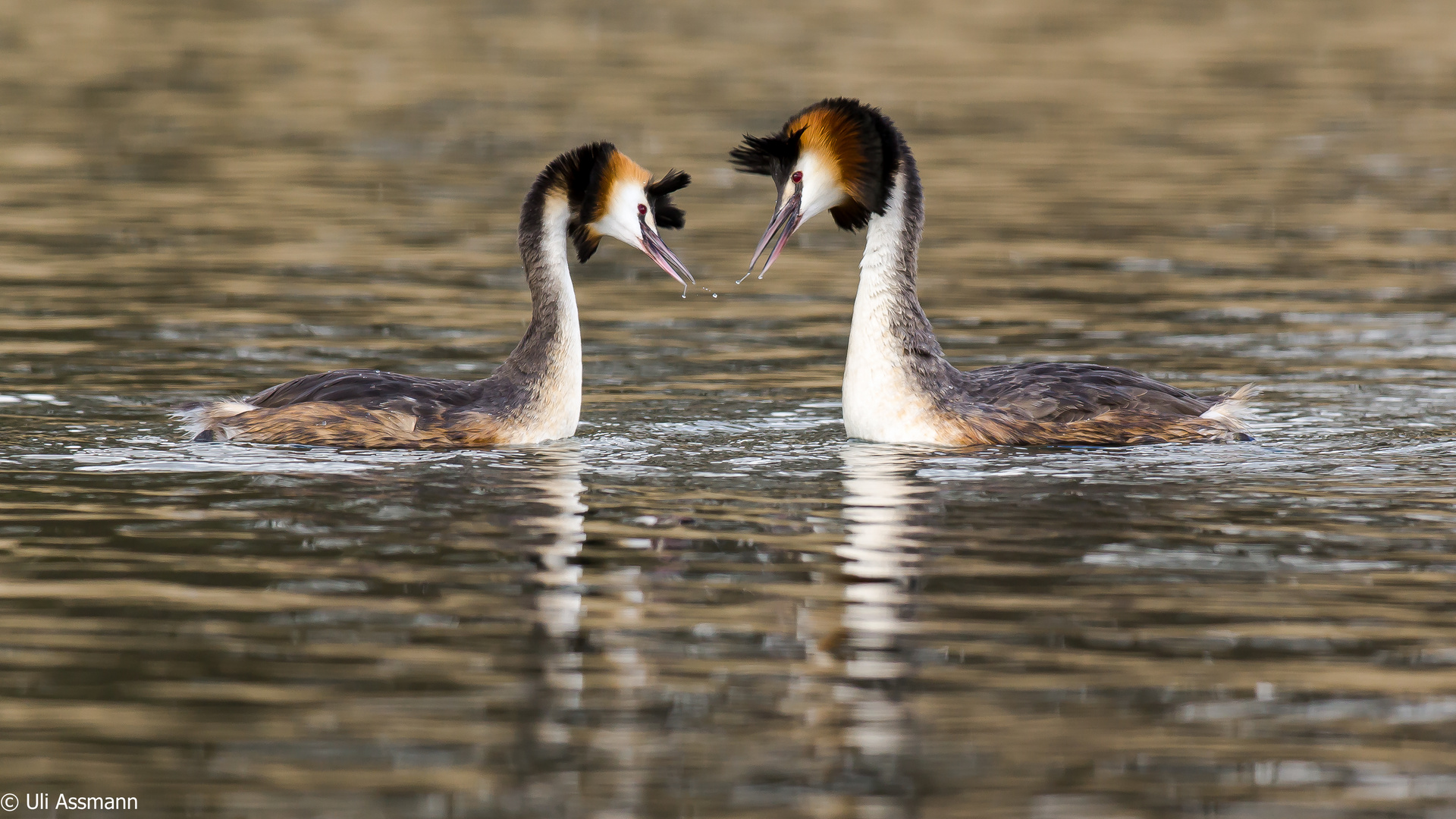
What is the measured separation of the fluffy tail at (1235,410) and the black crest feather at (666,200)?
10.7ft

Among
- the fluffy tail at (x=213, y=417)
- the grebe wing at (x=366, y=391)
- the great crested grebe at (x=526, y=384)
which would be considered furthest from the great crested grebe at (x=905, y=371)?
the fluffy tail at (x=213, y=417)

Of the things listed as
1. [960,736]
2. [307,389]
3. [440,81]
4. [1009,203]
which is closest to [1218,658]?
[960,736]

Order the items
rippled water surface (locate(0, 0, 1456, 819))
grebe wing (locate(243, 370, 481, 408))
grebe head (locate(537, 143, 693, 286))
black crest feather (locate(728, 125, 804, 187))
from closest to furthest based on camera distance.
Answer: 1. rippled water surface (locate(0, 0, 1456, 819))
2. grebe wing (locate(243, 370, 481, 408))
3. black crest feather (locate(728, 125, 804, 187))
4. grebe head (locate(537, 143, 693, 286))

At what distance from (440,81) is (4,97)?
721 cm

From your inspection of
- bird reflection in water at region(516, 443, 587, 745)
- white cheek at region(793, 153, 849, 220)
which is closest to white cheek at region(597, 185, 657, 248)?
white cheek at region(793, 153, 849, 220)

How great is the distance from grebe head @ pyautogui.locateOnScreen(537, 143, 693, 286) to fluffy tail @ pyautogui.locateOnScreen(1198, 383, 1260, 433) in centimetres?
316

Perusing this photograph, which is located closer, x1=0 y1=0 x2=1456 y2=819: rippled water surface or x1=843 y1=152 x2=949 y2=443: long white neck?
x1=0 y1=0 x2=1456 y2=819: rippled water surface

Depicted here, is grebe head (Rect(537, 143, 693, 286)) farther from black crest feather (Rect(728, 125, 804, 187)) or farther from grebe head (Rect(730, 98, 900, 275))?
grebe head (Rect(730, 98, 900, 275))

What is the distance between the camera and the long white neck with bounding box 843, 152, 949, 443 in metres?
12.2

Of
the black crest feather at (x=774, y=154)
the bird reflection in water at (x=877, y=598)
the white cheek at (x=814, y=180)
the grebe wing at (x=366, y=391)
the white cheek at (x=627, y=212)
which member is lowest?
the bird reflection in water at (x=877, y=598)

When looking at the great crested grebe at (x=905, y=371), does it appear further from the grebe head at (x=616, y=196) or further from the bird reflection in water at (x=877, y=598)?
the grebe head at (x=616, y=196)

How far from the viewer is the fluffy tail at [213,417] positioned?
12.0 meters

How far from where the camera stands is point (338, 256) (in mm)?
19672

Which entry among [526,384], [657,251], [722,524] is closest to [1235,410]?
[657,251]
